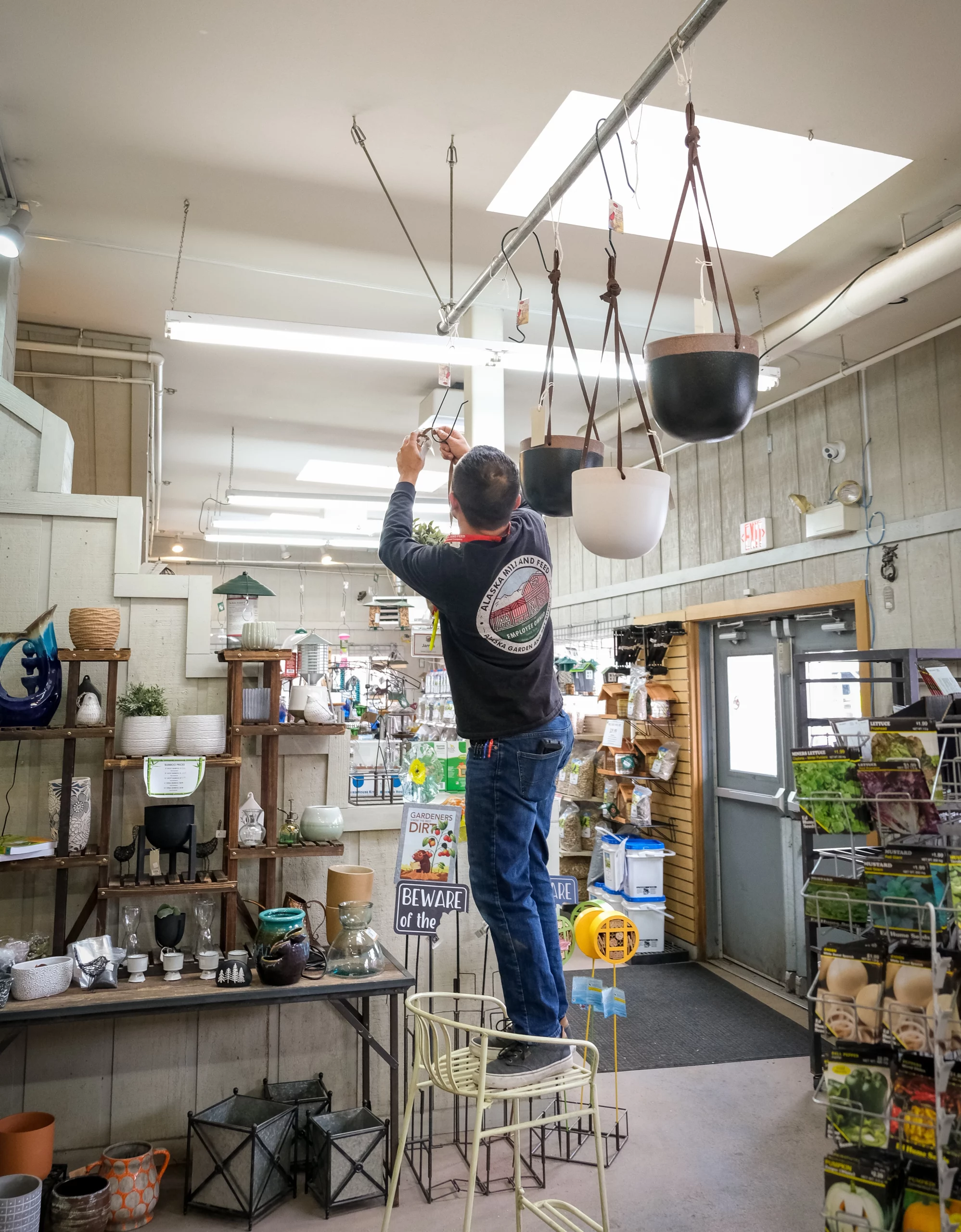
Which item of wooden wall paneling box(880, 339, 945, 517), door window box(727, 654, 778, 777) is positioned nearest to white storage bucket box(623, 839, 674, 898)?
door window box(727, 654, 778, 777)

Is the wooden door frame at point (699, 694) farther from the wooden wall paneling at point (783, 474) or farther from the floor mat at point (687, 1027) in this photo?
the floor mat at point (687, 1027)

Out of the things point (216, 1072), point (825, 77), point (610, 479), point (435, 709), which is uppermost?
point (825, 77)

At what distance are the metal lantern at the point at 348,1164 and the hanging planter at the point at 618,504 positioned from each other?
2312 mm

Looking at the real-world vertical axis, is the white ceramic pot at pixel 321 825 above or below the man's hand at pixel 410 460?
below

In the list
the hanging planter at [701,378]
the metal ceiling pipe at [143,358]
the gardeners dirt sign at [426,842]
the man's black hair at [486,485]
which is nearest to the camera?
the hanging planter at [701,378]

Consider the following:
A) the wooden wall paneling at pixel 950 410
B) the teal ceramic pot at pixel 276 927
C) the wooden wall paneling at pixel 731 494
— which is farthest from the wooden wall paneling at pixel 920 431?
the teal ceramic pot at pixel 276 927

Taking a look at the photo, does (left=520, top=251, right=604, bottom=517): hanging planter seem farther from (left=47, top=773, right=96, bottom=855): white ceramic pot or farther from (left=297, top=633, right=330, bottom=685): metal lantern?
(left=297, top=633, right=330, bottom=685): metal lantern

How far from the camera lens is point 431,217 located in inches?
151

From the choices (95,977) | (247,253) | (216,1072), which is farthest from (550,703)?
(247,253)

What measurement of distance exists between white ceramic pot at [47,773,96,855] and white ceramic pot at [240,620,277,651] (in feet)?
2.47

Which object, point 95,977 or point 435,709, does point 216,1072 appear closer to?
point 95,977

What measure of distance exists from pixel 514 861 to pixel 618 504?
3.03ft

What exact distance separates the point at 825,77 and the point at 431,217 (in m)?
1.59

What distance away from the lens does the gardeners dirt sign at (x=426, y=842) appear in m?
3.44
